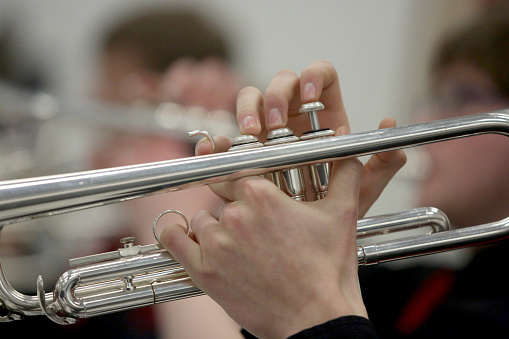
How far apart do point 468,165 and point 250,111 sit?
88cm

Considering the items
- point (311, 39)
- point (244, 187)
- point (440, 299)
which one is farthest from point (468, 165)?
point (244, 187)

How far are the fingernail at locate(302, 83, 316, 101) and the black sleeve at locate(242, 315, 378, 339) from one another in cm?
28

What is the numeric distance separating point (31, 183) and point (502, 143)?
1.13 metres

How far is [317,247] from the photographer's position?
472 millimetres

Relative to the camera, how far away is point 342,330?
1.36ft

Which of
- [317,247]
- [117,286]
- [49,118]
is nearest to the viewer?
[317,247]

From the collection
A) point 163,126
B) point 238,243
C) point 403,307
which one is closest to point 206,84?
point 163,126

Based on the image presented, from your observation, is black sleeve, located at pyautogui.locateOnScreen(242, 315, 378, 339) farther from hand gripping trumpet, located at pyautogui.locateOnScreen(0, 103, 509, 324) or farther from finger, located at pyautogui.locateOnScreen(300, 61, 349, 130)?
finger, located at pyautogui.locateOnScreen(300, 61, 349, 130)

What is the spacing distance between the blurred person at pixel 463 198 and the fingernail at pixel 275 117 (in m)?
0.71

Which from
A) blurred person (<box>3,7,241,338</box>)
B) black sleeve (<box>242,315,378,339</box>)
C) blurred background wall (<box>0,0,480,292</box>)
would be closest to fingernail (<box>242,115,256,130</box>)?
black sleeve (<box>242,315,378,339</box>)

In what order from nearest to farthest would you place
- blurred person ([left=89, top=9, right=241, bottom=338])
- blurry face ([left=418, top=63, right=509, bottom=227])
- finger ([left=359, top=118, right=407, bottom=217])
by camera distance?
finger ([left=359, top=118, right=407, bottom=217]) < blurry face ([left=418, top=63, right=509, bottom=227]) < blurred person ([left=89, top=9, right=241, bottom=338])

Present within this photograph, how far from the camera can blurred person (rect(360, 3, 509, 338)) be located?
1137 millimetres

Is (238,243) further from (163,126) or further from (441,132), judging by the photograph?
(163,126)

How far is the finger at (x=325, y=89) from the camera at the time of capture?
60cm
